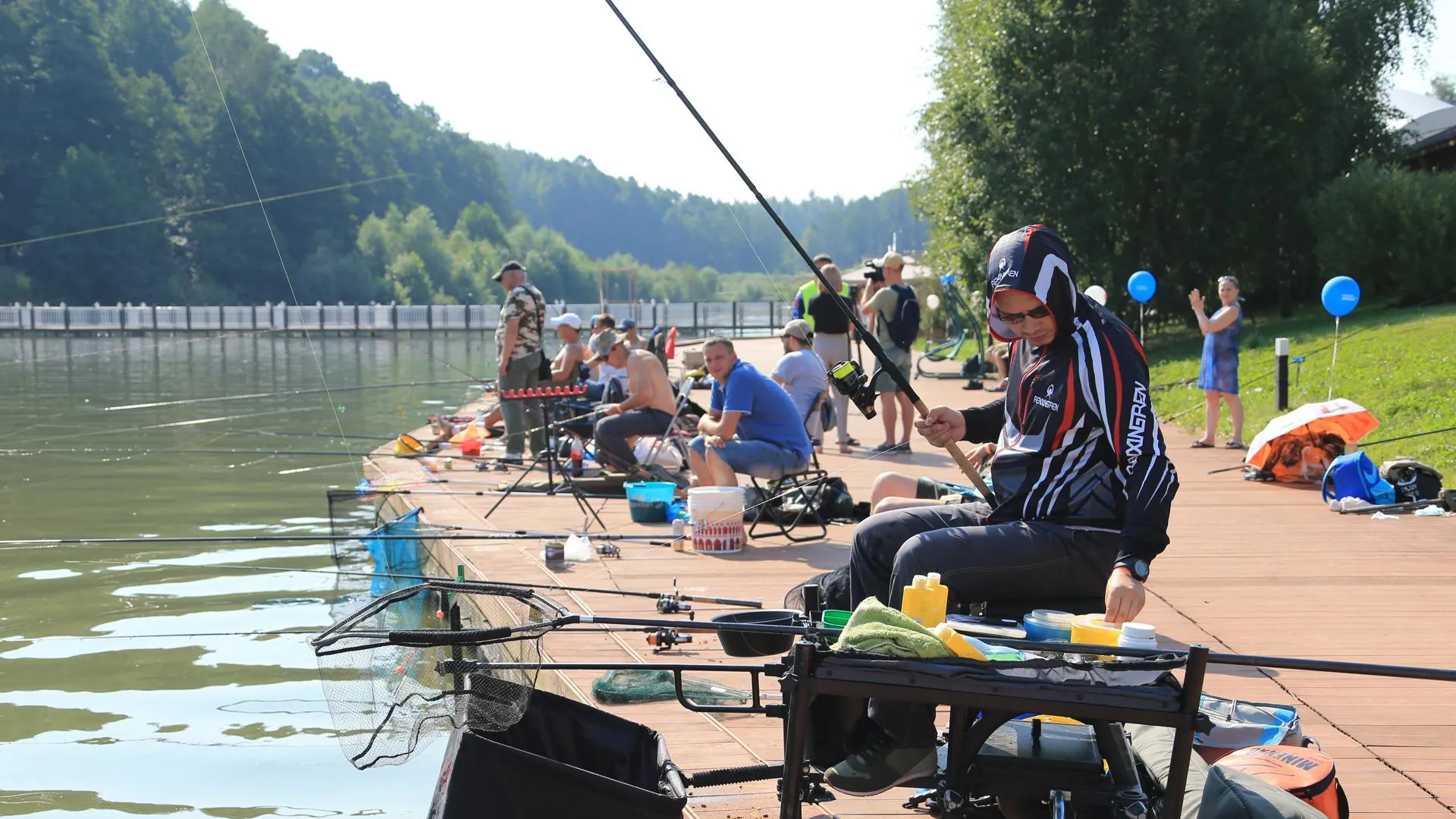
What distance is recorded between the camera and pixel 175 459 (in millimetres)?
15031

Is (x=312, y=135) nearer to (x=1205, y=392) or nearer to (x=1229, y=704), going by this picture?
(x=1205, y=392)

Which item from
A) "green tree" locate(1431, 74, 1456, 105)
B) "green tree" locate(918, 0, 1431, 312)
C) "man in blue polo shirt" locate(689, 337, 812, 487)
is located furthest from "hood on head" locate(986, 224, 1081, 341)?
"green tree" locate(1431, 74, 1456, 105)

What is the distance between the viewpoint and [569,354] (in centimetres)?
1305

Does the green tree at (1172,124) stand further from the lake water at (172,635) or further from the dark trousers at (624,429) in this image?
the dark trousers at (624,429)

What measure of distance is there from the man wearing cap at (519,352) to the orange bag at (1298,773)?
8.72 meters

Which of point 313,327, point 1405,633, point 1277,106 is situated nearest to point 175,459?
point 1405,633

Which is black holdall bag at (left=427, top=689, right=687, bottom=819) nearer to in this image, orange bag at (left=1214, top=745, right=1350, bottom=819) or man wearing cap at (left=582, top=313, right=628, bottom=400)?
orange bag at (left=1214, top=745, right=1350, bottom=819)

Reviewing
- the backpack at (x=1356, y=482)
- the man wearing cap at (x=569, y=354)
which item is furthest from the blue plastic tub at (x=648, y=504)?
the man wearing cap at (x=569, y=354)

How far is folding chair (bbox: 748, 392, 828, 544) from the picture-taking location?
25.4 ft

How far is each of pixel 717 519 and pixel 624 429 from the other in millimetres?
2590

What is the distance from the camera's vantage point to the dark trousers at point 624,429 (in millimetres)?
9812

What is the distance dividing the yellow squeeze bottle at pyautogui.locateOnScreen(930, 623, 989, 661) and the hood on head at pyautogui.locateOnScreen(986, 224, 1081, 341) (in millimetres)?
1080

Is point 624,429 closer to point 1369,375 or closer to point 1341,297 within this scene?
point 1341,297

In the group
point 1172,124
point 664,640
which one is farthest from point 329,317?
point 664,640
